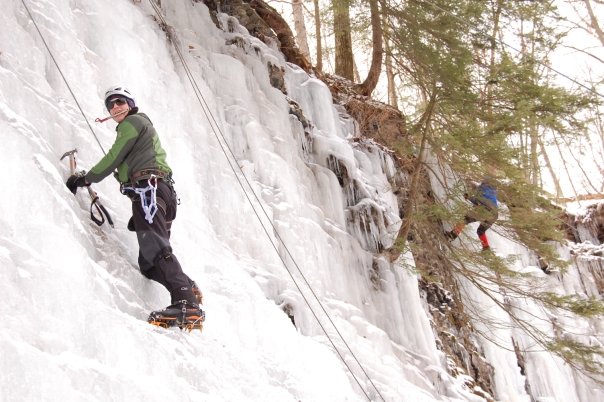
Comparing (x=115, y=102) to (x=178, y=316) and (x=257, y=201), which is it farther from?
(x=257, y=201)

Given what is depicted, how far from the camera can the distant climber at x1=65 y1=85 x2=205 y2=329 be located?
133 inches

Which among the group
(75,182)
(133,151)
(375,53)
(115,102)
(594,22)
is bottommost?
(75,182)

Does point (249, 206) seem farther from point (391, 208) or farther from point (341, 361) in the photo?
point (391, 208)

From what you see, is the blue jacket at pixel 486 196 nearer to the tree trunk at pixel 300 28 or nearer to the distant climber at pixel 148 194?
the distant climber at pixel 148 194

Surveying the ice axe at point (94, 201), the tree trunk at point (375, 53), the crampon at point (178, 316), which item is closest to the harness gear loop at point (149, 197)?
the ice axe at point (94, 201)

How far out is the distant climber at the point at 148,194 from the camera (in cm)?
339

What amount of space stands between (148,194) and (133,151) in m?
0.27

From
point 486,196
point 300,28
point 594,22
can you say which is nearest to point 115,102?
point 486,196

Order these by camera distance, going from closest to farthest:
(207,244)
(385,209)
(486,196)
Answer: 1. (207,244)
2. (486,196)
3. (385,209)

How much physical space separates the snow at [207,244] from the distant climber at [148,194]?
117mm

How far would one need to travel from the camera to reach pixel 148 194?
11.7 feet

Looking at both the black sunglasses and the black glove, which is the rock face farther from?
the black glove

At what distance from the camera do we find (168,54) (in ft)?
20.0

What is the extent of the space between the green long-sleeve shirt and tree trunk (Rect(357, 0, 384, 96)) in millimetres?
4612
